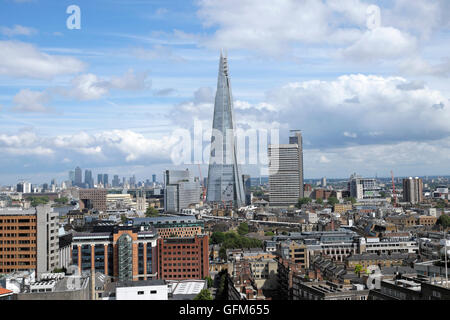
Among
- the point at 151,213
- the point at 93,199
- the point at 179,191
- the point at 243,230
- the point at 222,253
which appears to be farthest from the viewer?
the point at 93,199

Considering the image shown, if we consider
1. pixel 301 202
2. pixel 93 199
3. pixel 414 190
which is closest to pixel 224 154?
pixel 301 202

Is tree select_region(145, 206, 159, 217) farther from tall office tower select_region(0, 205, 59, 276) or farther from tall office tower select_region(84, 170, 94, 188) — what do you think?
tall office tower select_region(0, 205, 59, 276)

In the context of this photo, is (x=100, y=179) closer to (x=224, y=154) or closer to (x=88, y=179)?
(x=88, y=179)

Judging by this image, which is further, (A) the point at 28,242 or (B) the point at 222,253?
(B) the point at 222,253

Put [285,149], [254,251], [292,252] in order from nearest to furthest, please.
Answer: [292,252] < [254,251] < [285,149]

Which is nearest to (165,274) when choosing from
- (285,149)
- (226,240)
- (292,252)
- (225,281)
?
(225,281)
